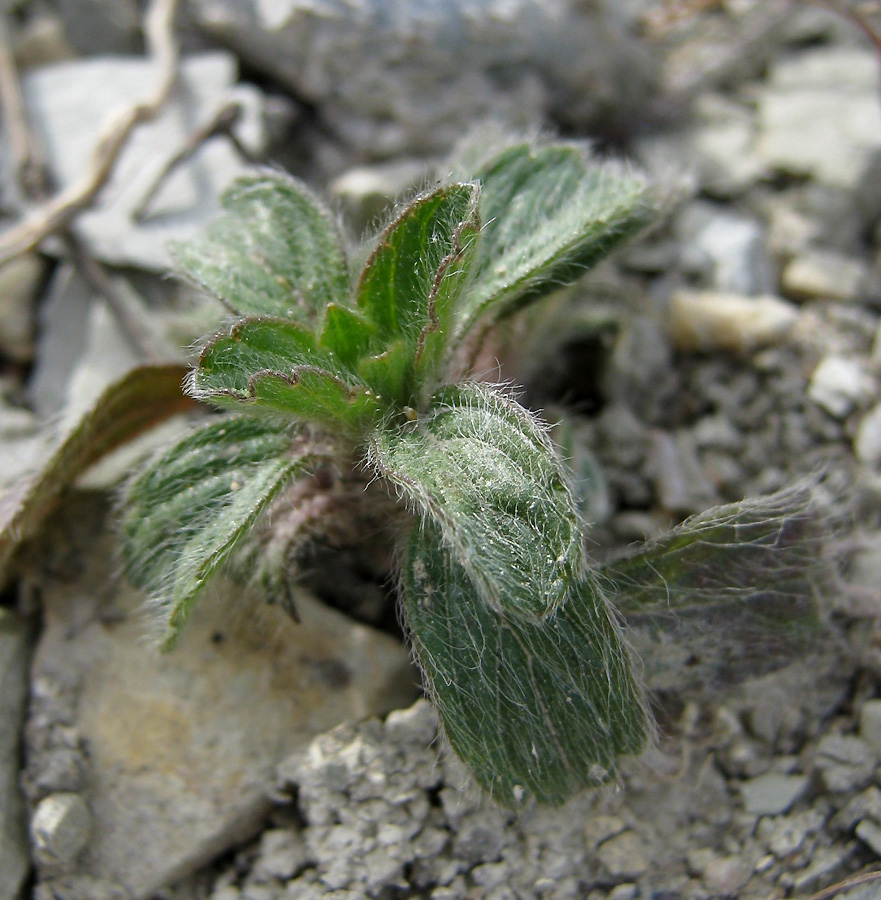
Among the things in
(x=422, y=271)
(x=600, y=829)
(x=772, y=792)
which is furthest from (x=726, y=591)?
(x=422, y=271)

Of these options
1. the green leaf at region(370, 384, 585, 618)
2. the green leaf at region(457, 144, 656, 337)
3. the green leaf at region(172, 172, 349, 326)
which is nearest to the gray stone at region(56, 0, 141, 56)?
the green leaf at region(172, 172, 349, 326)

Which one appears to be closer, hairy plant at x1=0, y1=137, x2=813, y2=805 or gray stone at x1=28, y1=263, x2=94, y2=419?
hairy plant at x1=0, y1=137, x2=813, y2=805

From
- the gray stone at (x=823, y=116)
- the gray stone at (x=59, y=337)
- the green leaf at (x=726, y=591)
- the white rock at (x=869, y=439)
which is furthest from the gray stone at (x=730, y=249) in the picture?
the gray stone at (x=59, y=337)

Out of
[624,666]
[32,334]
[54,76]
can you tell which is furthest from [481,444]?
[54,76]

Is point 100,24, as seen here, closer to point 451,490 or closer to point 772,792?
point 451,490

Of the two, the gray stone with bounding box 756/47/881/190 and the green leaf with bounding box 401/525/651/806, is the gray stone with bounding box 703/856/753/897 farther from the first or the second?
the gray stone with bounding box 756/47/881/190

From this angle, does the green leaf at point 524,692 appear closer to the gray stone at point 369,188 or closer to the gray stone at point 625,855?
the gray stone at point 625,855
